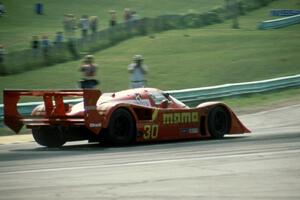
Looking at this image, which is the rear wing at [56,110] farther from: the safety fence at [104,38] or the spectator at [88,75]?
the safety fence at [104,38]

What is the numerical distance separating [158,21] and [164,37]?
2677 millimetres

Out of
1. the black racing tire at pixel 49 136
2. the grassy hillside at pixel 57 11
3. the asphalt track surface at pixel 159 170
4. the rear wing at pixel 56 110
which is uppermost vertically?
the grassy hillside at pixel 57 11

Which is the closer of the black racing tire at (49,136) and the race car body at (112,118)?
the race car body at (112,118)

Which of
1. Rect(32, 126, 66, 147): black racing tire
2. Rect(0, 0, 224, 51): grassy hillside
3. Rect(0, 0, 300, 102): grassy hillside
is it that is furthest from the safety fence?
Rect(32, 126, 66, 147): black racing tire

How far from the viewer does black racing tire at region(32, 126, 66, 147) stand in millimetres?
15484

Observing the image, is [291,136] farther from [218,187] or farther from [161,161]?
[218,187]

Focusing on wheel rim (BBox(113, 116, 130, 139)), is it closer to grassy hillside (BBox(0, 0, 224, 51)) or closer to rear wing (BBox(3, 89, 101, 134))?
rear wing (BBox(3, 89, 101, 134))

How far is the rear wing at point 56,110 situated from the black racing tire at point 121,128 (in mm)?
334

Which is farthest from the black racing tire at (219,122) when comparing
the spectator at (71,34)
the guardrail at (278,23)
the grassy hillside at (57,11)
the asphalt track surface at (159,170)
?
the guardrail at (278,23)

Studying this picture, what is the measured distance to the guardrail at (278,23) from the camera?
167 feet

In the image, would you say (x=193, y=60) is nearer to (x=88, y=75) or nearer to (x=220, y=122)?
(x=88, y=75)

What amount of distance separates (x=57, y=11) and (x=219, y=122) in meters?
46.1

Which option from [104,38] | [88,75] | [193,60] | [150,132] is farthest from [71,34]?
[150,132]

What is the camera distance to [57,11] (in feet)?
202
